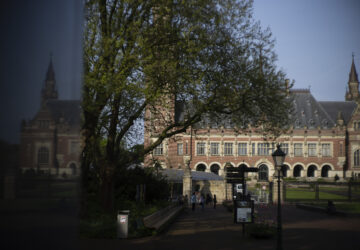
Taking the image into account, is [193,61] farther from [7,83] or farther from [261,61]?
[7,83]

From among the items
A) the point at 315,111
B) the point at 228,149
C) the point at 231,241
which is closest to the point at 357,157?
the point at 315,111

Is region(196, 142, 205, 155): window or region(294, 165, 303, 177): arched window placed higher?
region(196, 142, 205, 155): window

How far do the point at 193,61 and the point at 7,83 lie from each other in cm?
1473

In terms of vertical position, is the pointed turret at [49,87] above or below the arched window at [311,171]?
above

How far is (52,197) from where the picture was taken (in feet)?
4.87

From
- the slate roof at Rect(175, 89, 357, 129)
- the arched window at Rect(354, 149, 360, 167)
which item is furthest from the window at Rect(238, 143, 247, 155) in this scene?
the arched window at Rect(354, 149, 360, 167)

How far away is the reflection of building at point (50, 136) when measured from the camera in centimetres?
125

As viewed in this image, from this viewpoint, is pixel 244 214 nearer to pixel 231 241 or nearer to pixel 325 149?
pixel 231 241

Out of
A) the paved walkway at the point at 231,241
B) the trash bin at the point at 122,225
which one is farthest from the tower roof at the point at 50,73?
the trash bin at the point at 122,225

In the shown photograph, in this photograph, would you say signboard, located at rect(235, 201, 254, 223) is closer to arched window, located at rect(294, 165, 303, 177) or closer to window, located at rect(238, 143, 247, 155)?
window, located at rect(238, 143, 247, 155)

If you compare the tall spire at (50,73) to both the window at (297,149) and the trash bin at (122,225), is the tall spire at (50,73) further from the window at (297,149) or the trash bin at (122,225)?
the window at (297,149)

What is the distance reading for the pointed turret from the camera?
4.41 ft

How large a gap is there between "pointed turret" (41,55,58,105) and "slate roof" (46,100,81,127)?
0.8 inches

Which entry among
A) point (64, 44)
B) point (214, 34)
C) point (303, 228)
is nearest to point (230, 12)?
point (214, 34)
